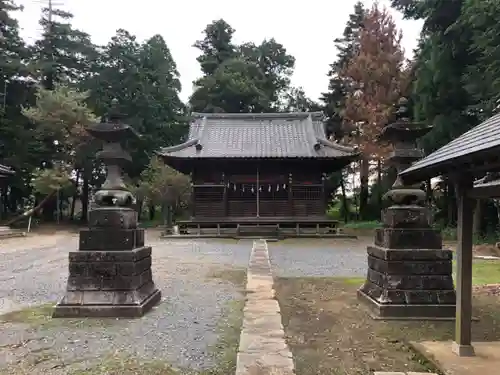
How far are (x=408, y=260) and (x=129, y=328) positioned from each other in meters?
3.75

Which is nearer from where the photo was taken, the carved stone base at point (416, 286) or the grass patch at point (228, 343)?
the grass patch at point (228, 343)

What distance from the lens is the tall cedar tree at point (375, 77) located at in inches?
1000

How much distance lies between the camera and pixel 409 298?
18.7ft

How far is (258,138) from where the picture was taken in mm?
22734

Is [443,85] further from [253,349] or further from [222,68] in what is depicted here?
[222,68]

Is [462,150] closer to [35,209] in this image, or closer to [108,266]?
[108,266]

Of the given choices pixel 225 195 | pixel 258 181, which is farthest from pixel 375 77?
pixel 225 195

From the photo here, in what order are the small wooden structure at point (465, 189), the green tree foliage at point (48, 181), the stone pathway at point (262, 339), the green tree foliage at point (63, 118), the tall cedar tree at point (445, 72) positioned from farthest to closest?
the green tree foliage at point (63, 118)
the green tree foliage at point (48, 181)
the tall cedar tree at point (445, 72)
the small wooden structure at point (465, 189)
the stone pathway at point (262, 339)

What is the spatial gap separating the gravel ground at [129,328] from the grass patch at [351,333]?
0.96m

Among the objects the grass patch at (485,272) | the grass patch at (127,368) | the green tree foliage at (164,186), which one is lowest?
the grass patch at (127,368)

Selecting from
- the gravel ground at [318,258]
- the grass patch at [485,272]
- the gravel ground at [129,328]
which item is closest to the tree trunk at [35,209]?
the gravel ground at [318,258]

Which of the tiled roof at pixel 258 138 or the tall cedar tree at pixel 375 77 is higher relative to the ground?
the tall cedar tree at pixel 375 77

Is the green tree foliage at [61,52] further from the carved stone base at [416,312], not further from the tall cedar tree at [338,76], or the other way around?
the carved stone base at [416,312]

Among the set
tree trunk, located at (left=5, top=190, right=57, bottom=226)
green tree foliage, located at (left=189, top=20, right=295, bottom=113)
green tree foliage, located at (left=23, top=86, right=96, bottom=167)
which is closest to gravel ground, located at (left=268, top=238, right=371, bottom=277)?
green tree foliage, located at (left=23, top=86, right=96, bottom=167)
